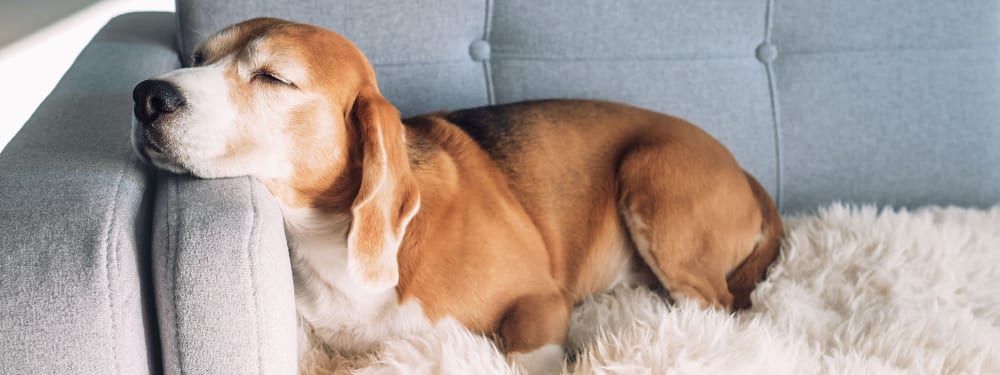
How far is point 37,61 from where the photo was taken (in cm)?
301

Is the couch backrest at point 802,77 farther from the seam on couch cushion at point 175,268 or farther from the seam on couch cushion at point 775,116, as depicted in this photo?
the seam on couch cushion at point 175,268

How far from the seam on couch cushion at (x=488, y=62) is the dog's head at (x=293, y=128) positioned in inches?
32.5

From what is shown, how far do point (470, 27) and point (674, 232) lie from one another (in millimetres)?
872

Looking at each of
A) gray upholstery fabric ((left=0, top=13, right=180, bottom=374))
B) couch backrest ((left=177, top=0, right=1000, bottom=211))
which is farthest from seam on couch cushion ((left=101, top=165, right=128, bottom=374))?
couch backrest ((left=177, top=0, right=1000, bottom=211))

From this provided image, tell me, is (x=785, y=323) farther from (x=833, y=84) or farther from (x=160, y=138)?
(x=160, y=138)

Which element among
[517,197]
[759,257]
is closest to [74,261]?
[517,197]

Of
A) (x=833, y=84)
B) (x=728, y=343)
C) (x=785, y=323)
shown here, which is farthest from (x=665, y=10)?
(x=728, y=343)

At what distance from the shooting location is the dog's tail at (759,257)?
1897mm

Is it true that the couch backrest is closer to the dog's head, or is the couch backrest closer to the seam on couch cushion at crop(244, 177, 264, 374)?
the dog's head

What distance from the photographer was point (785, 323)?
161cm

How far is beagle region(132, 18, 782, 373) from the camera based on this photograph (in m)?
1.32

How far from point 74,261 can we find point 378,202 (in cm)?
51

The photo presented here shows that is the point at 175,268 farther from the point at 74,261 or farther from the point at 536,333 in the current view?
the point at 536,333

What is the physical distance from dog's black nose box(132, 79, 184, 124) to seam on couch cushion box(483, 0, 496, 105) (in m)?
1.15
